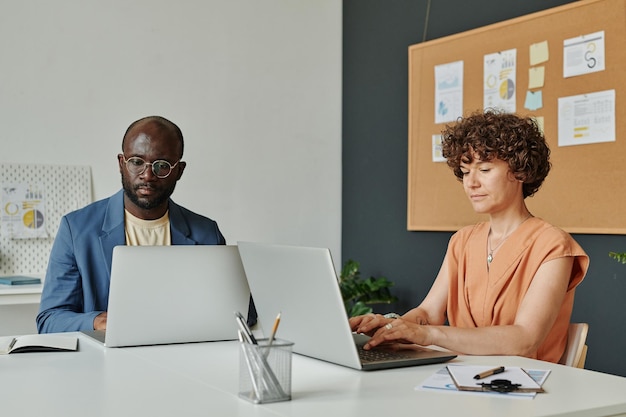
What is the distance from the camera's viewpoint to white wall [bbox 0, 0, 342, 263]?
4215 mm

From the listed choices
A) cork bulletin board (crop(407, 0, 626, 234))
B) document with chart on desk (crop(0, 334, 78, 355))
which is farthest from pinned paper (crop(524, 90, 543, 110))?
document with chart on desk (crop(0, 334, 78, 355))

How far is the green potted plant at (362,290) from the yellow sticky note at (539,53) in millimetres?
1496

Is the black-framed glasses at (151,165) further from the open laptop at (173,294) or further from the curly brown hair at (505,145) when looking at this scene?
the curly brown hair at (505,145)

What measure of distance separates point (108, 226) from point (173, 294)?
60 centimetres

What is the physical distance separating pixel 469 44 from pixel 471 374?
9.65ft

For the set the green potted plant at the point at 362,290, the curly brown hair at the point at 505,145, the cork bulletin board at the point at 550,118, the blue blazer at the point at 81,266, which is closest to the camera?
the curly brown hair at the point at 505,145

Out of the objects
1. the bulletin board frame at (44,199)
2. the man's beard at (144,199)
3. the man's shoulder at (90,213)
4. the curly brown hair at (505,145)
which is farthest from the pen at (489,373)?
the bulletin board frame at (44,199)

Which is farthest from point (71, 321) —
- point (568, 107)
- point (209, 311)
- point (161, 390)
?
point (568, 107)

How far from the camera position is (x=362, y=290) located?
15.3ft

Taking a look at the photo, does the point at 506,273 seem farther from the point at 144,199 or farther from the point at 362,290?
the point at 362,290

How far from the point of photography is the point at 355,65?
16.8 feet

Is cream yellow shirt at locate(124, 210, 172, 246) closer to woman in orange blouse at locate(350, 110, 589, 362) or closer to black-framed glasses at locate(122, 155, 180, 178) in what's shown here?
black-framed glasses at locate(122, 155, 180, 178)

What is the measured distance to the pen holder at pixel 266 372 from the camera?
1.41 meters

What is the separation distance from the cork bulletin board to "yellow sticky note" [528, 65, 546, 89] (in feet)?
0.07
